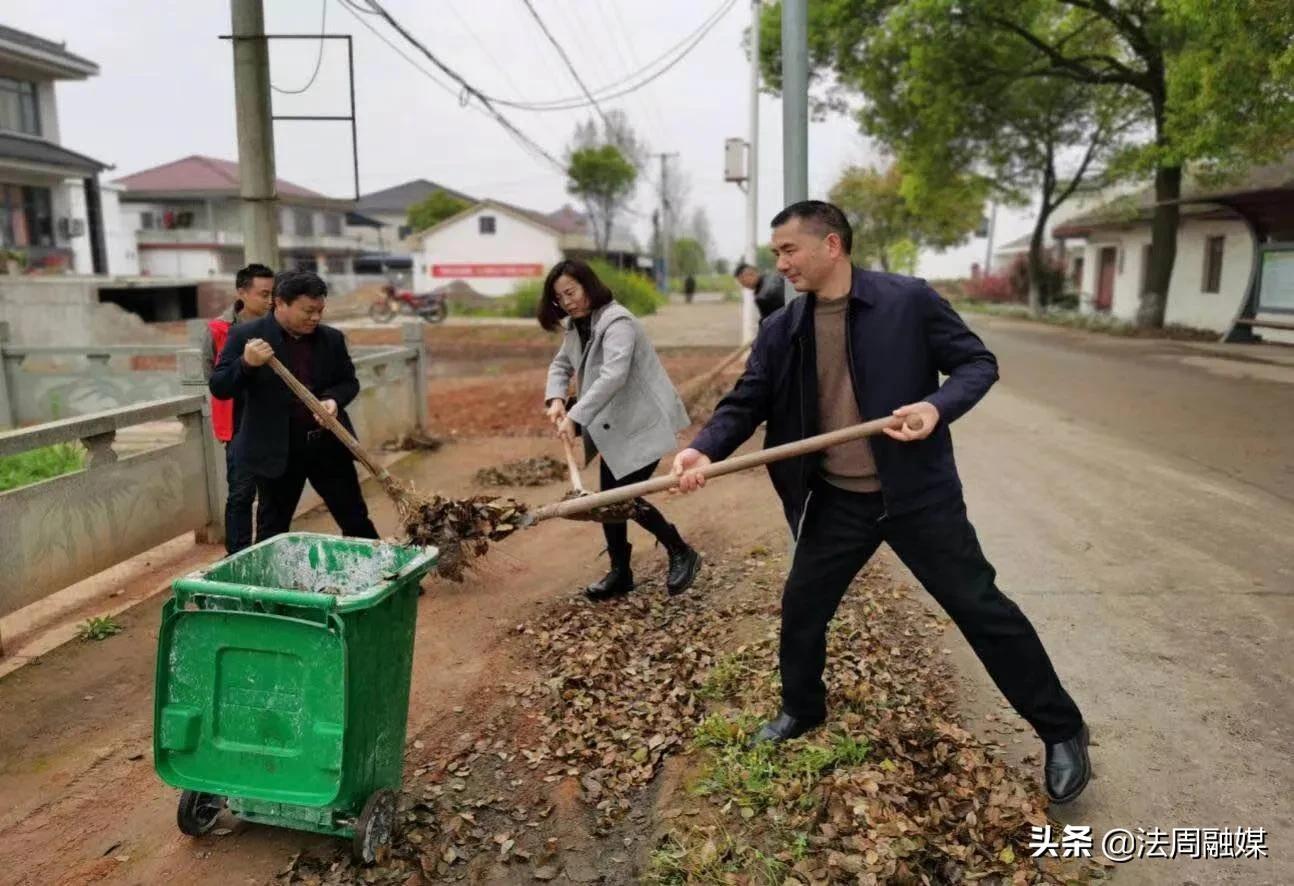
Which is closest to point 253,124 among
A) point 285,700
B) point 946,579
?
point 285,700

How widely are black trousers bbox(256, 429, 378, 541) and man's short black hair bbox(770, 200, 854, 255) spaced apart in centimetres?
279

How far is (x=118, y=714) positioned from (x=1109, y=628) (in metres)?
4.42

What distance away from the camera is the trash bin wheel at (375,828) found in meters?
3.03

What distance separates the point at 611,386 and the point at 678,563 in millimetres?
1127

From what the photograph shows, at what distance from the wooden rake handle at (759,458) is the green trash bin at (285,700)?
630 millimetres

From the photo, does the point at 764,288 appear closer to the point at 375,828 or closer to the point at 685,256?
the point at 375,828

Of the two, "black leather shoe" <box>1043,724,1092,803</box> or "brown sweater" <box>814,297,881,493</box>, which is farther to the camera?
"brown sweater" <box>814,297,881,493</box>

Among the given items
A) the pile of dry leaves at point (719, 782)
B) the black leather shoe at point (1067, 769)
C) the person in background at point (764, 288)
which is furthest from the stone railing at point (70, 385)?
the black leather shoe at point (1067, 769)

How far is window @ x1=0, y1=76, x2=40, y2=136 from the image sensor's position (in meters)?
28.8

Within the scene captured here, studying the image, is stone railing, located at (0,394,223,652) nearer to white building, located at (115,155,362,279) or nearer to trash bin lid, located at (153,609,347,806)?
trash bin lid, located at (153,609,347,806)

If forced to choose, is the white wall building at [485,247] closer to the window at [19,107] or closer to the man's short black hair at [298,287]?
the window at [19,107]

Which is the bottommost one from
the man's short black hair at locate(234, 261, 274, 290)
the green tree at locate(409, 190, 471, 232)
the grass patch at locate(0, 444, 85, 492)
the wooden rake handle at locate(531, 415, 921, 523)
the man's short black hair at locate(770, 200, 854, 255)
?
the grass patch at locate(0, 444, 85, 492)

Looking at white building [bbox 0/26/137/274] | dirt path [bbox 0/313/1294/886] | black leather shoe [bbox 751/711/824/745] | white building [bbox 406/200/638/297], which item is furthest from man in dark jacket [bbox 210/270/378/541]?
white building [bbox 406/200/638/297]

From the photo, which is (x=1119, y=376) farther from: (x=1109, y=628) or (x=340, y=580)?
(x=340, y=580)
